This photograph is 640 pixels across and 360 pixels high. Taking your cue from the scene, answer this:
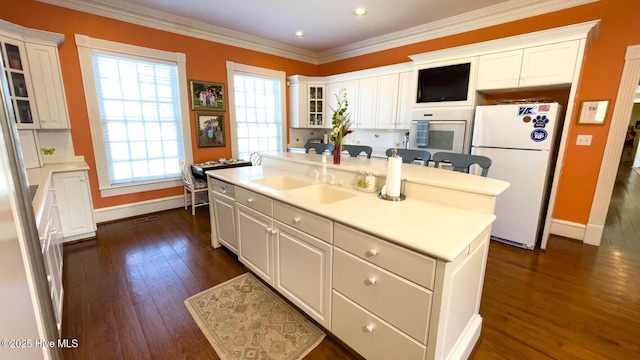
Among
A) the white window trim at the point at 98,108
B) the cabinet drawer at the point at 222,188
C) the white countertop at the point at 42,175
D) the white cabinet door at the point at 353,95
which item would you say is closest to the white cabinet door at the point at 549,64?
the white cabinet door at the point at 353,95

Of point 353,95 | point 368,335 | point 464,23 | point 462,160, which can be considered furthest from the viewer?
point 353,95

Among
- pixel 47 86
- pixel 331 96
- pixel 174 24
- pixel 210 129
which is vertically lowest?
pixel 210 129

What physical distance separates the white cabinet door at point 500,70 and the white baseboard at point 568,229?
6.06 ft

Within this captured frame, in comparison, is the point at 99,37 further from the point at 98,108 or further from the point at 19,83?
the point at 19,83

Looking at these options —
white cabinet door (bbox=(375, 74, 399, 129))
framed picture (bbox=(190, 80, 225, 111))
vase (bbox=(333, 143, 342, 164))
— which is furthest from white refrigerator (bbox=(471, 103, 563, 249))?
framed picture (bbox=(190, 80, 225, 111))

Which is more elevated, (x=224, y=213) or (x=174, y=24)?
(x=174, y=24)

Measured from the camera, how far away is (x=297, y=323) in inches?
74.4

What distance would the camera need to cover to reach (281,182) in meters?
2.66

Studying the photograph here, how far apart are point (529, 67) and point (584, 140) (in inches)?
44.6

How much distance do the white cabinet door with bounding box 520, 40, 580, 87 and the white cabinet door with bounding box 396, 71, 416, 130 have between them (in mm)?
1407

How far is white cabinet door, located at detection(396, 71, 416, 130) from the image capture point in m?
4.09

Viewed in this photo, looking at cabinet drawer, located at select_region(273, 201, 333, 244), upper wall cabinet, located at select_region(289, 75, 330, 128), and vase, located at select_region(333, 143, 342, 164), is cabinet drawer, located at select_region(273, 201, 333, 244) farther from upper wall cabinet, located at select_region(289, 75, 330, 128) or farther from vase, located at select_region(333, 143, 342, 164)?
upper wall cabinet, located at select_region(289, 75, 330, 128)

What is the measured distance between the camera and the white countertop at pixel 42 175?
5.51ft

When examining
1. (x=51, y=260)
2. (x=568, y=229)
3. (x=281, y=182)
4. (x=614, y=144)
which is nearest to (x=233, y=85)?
(x=281, y=182)
